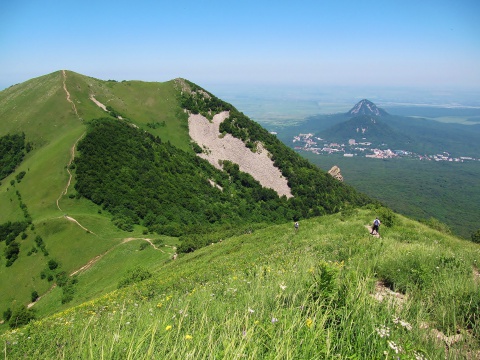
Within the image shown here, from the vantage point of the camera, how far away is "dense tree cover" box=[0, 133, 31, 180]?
64750 mm

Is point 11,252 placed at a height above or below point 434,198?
above

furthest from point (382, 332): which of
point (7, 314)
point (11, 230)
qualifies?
point (11, 230)

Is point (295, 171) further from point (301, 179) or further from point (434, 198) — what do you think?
point (434, 198)

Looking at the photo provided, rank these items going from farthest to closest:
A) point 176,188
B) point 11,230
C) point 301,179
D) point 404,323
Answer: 1. point 301,179
2. point 176,188
3. point 11,230
4. point 404,323

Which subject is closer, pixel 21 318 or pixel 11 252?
pixel 21 318

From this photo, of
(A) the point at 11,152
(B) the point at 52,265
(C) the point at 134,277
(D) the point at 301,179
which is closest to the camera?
(C) the point at 134,277

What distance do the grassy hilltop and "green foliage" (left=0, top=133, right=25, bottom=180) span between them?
36 centimetres

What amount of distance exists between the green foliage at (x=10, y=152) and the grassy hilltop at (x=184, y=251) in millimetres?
360

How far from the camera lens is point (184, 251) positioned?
114 feet

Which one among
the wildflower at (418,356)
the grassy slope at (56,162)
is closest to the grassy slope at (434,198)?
the grassy slope at (56,162)

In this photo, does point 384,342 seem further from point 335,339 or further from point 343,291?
point 343,291

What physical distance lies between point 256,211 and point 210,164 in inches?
875

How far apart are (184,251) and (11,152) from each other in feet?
200

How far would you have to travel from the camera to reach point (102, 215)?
48031 mm
